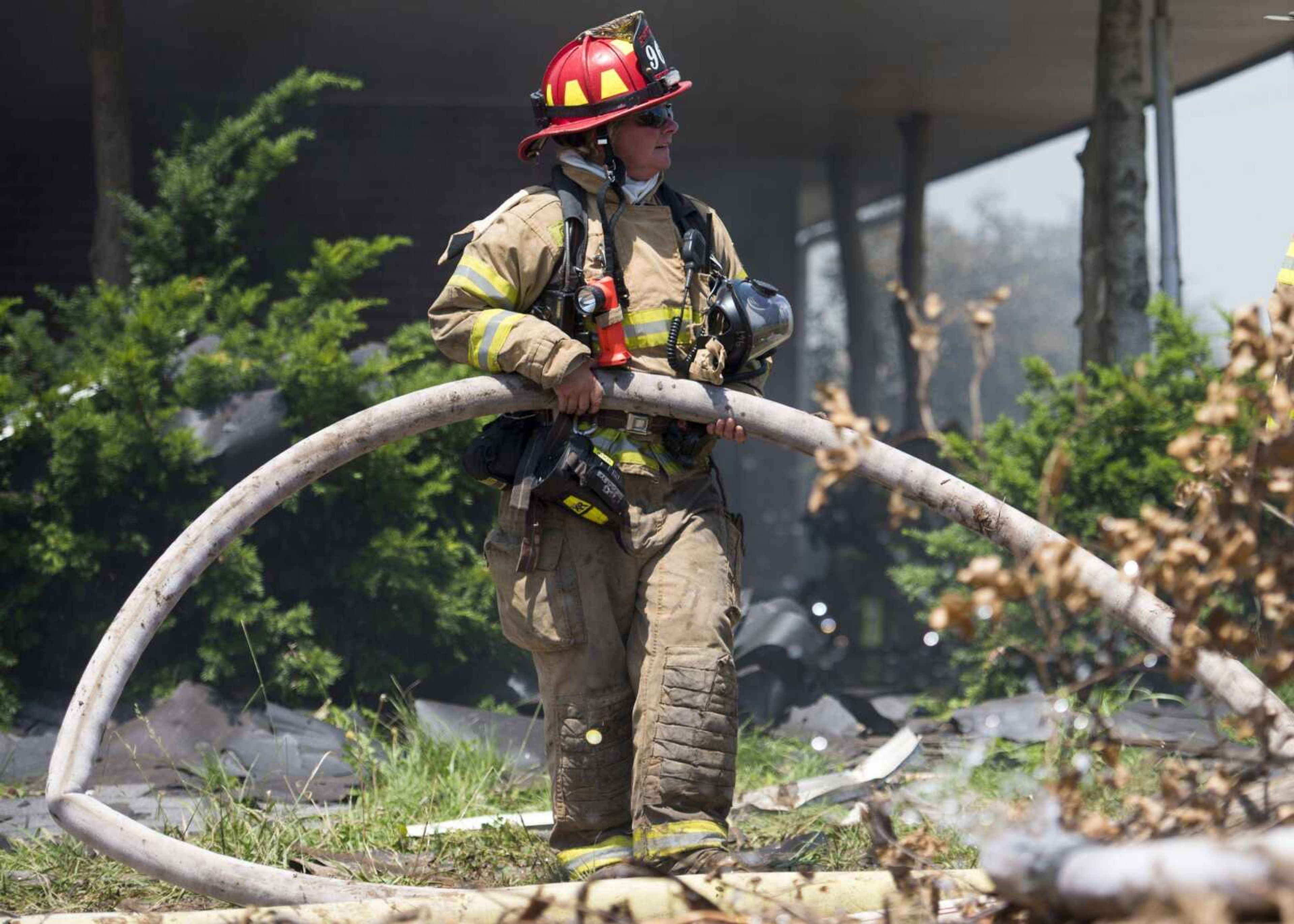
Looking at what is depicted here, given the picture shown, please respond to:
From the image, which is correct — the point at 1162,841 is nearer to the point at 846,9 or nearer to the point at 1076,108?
the point at 846,9

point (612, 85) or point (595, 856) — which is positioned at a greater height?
point (612, 85)

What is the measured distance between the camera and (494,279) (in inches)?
133

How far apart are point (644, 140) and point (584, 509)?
97cm

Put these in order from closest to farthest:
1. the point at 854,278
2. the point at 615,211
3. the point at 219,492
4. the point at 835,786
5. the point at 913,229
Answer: the point at 615,211, the point at 835,786, the point at 219,492, the point at 913,229, the point at 854,278

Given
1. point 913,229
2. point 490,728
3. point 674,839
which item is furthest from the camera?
point 913,229

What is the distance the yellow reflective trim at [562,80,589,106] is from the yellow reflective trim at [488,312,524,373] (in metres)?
0.60

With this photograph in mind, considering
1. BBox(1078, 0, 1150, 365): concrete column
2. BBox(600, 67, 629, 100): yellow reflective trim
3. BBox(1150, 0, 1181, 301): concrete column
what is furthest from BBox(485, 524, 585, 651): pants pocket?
BBox(1150, 0, 1181, 301): concrete column

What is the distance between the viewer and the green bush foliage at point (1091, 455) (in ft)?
19.5

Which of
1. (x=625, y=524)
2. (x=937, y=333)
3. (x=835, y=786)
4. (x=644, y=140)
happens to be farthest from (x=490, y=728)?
(x=937, y=333)

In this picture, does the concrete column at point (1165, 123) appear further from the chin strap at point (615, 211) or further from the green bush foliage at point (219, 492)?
the chin strap at point (615, 211)

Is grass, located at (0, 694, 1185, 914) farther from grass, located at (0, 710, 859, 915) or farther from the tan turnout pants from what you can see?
the tan turnout pants

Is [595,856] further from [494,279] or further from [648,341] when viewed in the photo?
[494,279]

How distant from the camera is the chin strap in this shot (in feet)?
11.3

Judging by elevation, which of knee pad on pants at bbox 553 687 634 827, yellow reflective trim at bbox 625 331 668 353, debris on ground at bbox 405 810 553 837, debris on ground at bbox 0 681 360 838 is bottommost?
debris on ground at bbox 405 810 553 837
